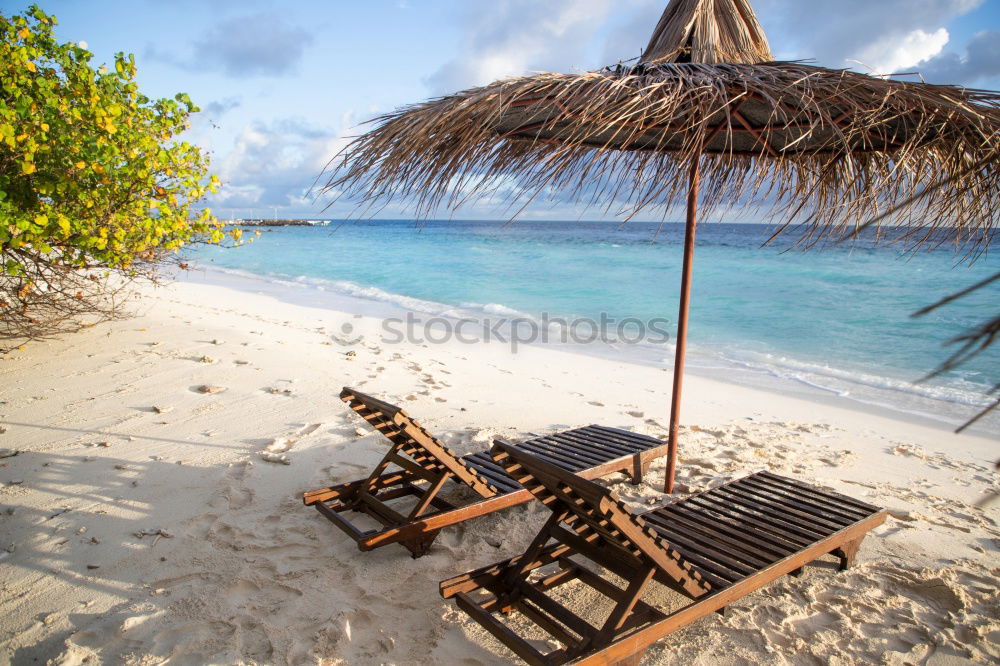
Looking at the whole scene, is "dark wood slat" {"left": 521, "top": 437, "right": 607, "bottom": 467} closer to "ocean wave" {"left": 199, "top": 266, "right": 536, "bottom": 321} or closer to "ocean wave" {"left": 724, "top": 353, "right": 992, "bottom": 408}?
"ocean wave" {"left": 724, "top": 353, "right": 992, "bottom": 408}

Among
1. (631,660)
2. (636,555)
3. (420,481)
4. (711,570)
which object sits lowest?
(420,481)

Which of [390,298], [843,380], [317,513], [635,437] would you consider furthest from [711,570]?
[390,298]

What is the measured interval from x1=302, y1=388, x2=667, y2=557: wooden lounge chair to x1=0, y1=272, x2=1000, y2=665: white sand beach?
0.51ft

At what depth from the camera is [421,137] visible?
2.86 metres

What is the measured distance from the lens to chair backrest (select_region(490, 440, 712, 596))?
2.13 metres

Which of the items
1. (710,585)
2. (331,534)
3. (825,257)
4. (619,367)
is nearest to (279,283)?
(619,367)

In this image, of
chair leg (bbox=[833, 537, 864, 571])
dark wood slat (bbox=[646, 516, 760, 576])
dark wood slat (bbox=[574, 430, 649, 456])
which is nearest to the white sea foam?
dark wood slat (bbox=[574, 430, 649, 456])

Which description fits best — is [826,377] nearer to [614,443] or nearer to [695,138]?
[614,443]

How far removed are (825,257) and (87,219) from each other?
26.8 meters

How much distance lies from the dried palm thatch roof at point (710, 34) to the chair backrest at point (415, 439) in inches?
91.1

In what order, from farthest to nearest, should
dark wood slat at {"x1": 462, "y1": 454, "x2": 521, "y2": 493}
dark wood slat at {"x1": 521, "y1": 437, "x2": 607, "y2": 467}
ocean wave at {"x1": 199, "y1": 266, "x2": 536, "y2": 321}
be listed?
1. ocean wave at {"x1": 199, "y1": 266, "x2": 536, "y2": 321}
2. dark wood slat at {"x1": 521, "y1": 437, "x2": 607, "y2": 467}
3. dark wood slat at {"x1": 462, "y1": 454, "x2": 521, "y2": 493}

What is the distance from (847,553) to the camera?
304 cm

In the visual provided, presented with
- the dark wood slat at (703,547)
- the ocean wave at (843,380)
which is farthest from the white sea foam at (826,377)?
the dark wood slat at (703,547)

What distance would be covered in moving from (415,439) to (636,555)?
1187mm
